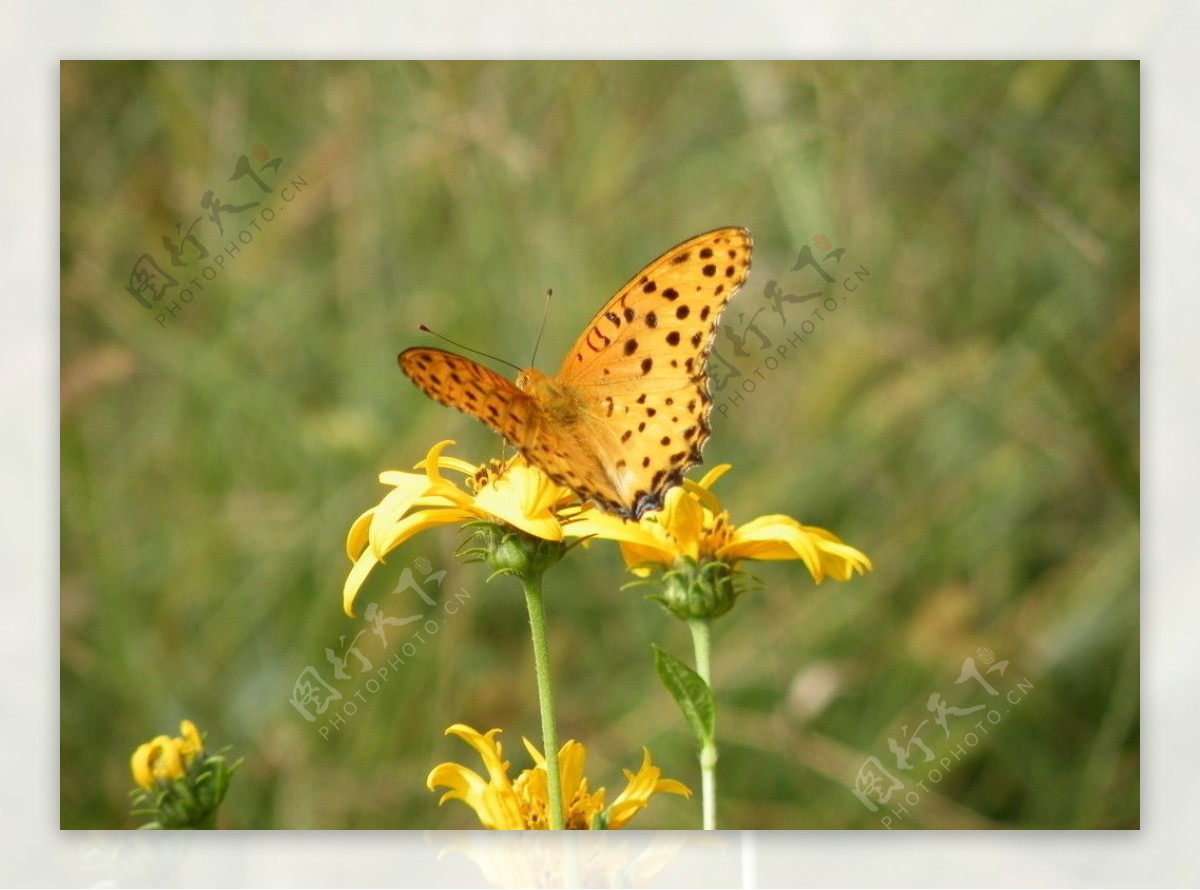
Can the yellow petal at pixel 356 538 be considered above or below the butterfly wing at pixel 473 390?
below

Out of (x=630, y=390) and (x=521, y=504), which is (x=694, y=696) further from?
(x=630, y=390)

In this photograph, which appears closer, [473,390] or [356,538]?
[473,390]

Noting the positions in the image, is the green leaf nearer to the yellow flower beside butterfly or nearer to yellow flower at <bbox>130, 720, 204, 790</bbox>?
the yellow flower beside butterfly

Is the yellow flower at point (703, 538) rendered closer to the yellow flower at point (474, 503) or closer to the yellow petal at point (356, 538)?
the yellow flower at point (474, 503)

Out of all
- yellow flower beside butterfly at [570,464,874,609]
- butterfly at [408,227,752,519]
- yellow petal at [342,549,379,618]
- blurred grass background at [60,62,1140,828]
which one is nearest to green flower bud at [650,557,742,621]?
yellow flower beside butterfly at [570,464,874,609]

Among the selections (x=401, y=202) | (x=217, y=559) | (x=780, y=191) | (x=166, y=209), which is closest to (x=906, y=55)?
(x=780, y=191)

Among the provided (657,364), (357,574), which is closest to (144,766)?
(357,574)

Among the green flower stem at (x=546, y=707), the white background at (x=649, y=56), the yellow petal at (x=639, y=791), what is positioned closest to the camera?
the green flower stem at (x=546, y=707)

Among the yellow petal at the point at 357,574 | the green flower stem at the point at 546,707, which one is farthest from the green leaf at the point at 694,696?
the yellow petal at the point at 357,574
